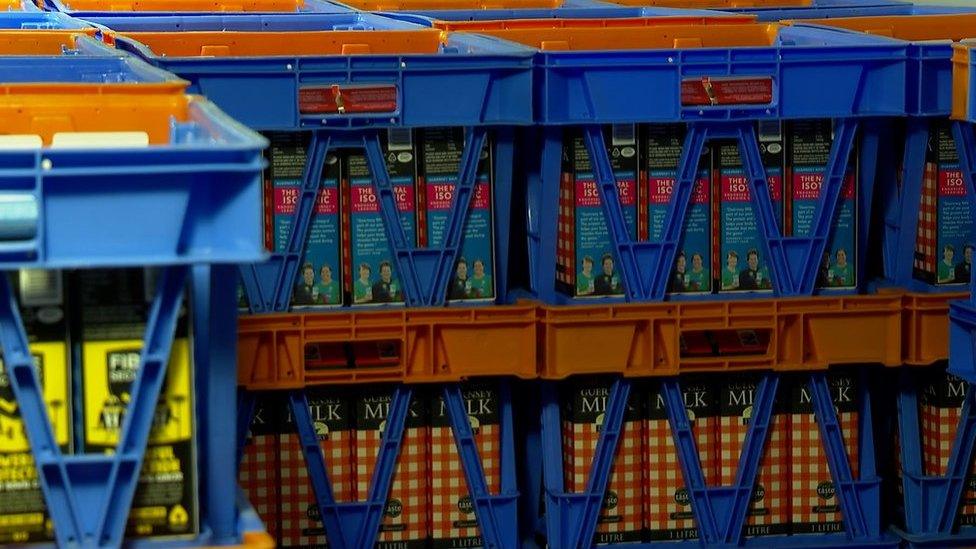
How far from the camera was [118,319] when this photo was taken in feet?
11.0

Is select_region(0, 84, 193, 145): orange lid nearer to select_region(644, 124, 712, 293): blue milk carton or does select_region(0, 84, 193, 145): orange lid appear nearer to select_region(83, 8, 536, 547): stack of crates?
select_region(83, 8, 536, 547): stack of crates

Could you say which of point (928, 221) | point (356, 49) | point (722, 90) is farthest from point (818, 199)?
point (356, 49)

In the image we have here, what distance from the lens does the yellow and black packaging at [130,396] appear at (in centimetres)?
334

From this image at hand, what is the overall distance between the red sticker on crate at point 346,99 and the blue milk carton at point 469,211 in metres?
0.17

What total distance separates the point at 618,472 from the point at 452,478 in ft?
1.73

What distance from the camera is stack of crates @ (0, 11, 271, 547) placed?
3158mm

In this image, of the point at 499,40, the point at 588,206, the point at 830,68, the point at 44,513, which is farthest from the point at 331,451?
the point at 44,513

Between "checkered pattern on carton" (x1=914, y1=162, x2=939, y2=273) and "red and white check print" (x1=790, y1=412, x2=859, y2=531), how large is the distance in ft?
1.78

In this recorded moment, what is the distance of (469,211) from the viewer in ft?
20.0

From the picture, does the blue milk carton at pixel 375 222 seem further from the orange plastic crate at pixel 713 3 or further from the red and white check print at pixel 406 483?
the orange plastic crate at pixel 713 3

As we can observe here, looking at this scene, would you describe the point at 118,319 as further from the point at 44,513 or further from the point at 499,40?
the point at 499,40

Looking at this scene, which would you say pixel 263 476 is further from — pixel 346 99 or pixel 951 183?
pixel 951 183

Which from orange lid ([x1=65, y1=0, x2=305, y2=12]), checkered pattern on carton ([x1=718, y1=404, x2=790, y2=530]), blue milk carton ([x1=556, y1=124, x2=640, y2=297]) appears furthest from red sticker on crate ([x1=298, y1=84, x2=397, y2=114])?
orange lid ([x1=65, y1=0, x2=305, y2=12])

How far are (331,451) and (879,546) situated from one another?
1.76 metres
